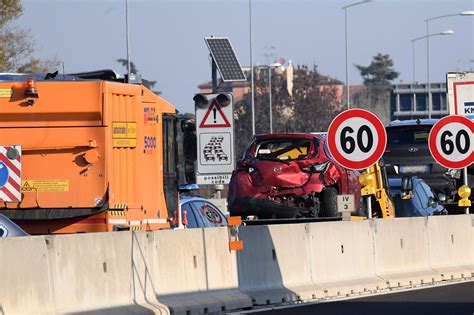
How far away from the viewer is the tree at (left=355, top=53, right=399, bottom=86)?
18025cm

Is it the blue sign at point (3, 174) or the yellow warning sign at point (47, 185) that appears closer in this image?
the blue sign at point (3, 174)

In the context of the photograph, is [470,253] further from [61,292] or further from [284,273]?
[61,292]

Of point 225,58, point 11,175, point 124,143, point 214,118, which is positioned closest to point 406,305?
point 214,118

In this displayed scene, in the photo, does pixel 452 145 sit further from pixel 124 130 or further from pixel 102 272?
pixel 102 272

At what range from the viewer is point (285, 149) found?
2567 cm

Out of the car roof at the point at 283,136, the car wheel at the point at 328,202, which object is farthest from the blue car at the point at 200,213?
the car wheel at the point at 328,202

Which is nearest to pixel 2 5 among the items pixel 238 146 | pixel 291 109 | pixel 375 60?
pixel 238 146

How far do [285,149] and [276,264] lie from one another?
275 inches

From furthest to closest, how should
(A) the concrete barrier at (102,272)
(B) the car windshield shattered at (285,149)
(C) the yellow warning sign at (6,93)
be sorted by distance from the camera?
(B) the car windshield shattered at (285,149) < (C) the yellow warning sign at (6,93) < (A) the concrete barrier at (102,272)

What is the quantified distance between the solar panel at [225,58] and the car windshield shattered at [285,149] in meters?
1.51

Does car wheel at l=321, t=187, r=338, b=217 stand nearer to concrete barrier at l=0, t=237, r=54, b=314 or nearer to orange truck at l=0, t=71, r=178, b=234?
orange truck at l=0, t=71, r=178, b=234

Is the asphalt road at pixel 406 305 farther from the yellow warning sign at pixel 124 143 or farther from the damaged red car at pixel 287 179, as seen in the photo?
the damaged red car at pixel 287 179

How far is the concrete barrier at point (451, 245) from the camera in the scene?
2250cm

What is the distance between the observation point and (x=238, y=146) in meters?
99.9
